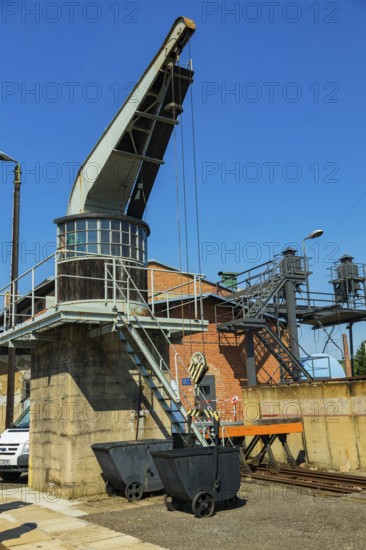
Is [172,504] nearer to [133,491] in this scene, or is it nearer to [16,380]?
[133,491]

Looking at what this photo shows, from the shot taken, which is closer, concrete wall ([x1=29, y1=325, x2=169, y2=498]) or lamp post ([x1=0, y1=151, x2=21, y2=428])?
concrete wall ([x1=29, y1=325, x2=169, y2=498])

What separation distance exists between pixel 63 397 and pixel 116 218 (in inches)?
181

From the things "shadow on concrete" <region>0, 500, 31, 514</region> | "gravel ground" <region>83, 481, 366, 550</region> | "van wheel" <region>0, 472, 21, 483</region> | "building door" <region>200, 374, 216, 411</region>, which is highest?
"building door" <region>200, 374, 216, 411</region>

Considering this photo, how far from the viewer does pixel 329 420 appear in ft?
50.4

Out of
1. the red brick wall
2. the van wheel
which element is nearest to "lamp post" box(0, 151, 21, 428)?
the van wheel

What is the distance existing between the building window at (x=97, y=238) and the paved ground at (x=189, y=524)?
19.1ft

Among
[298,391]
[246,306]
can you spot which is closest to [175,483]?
[298,391]

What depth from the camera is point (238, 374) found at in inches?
998

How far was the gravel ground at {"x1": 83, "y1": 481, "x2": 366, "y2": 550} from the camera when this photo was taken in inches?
309

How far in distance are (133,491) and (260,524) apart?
337 cm

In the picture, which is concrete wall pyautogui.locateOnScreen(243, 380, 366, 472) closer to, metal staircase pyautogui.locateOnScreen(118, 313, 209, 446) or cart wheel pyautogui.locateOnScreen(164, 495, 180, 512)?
metal staircase pyautogui.locateOnScreen(118, 313, 209, 446)

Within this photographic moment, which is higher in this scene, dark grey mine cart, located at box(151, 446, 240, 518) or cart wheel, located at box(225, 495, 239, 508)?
dark grey mine cart, located at box(151, 446, 240, 518)

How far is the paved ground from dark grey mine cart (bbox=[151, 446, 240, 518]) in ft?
0.95

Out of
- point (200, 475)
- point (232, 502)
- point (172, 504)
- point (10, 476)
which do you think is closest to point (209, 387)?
point (10, 476)
